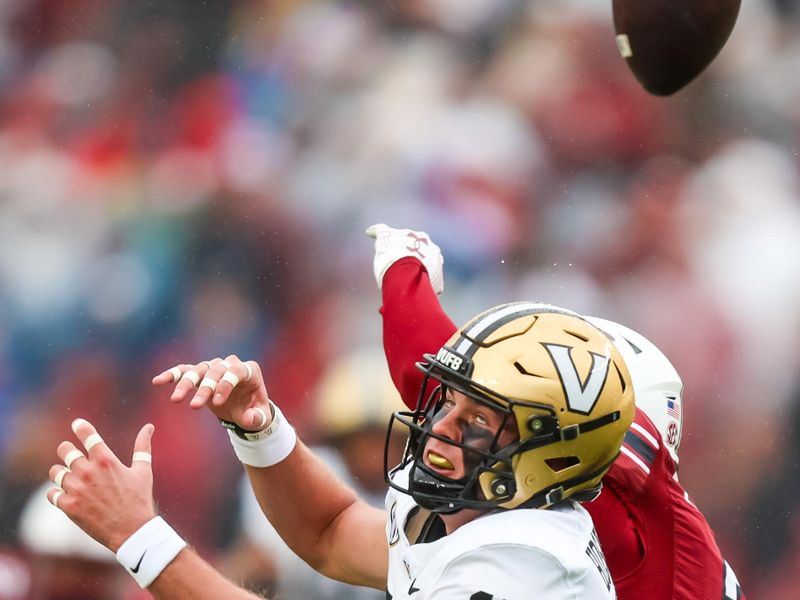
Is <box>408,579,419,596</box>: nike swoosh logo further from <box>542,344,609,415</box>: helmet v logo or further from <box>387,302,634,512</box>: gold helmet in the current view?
<box>542,344,609,415</box>: helmet v logo

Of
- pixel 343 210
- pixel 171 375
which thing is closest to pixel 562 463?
pixel 171 375

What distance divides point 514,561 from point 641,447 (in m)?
0.42

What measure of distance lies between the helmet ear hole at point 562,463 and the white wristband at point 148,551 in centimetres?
Answer: 61

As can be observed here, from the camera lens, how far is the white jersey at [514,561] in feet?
5.26

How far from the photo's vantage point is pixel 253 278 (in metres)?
3.92

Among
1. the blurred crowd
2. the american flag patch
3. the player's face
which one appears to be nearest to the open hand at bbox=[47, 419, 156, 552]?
the player's face

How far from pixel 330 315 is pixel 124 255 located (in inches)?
30.3

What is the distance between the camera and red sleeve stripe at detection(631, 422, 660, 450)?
6.39 feet

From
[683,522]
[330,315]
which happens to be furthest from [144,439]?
[330,315]

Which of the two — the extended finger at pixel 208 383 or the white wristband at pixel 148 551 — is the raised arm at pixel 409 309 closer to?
the extended finger at pixel 208 383

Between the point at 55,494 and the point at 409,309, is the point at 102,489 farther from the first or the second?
the point at 409,309

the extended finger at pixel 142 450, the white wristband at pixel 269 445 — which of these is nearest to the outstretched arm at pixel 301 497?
the white wristband at pixel 269 445

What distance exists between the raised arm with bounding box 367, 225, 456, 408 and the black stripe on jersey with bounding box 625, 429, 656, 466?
41 cm

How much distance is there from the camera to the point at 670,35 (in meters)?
1.71
